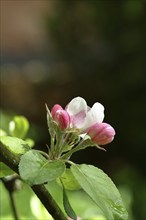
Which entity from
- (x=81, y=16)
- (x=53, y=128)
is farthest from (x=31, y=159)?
(x=81, y=16)

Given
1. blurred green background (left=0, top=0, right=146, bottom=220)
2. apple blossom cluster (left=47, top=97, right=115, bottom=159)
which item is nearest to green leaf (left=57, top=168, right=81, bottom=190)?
apple blossom cluster (left=47, top=97, right=115, bottom=159)

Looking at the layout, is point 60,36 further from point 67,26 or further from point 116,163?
point 116,163

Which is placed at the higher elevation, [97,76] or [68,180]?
[68,180]

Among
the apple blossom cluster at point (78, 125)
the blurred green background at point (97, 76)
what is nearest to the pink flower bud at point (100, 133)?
the apple blossom cluster at point (78, 125)

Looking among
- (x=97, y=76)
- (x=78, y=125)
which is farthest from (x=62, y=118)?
(x=97, y=76)

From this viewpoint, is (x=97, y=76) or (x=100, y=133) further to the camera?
(x=97, y=76)

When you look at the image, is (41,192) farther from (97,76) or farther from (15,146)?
(97,76)

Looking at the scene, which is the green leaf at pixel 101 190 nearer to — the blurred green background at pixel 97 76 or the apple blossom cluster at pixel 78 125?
the apple blossom cluster at pixel 78 125
